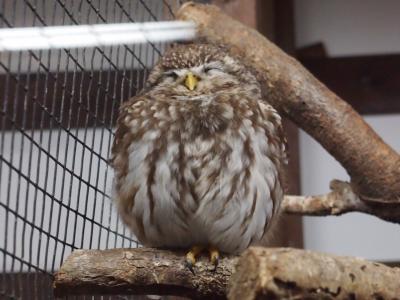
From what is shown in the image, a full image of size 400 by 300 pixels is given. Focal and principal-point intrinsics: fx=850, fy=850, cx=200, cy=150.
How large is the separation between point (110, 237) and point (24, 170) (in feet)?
1.75

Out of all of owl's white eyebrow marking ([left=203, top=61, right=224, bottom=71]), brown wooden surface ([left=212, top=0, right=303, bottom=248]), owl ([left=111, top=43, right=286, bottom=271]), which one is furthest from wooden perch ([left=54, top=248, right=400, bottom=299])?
brown wooden surface ([left=212, top=0, right=303, bottom=248])

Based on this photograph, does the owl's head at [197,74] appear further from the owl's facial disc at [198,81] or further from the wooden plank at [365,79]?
the wooden plank at [365,79]

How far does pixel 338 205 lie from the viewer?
289 cm

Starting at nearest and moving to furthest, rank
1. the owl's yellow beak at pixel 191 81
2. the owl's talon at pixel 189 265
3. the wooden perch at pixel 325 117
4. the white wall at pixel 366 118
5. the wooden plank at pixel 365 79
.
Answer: the owl's talon at pixel 189 265 < the owl's yellow beak at pixel 191 81 < the wooden perch at pixel 325 117 < the white wall at pixel 366 118 < the wooden plank at pixel 365 79

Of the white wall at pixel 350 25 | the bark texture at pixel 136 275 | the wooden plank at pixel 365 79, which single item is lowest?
the bark texture at pixel 136 275

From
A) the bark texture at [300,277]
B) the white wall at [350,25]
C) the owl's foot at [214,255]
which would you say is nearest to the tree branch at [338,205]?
the owl's foot at [214,255]

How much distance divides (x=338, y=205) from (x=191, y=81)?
0.72m

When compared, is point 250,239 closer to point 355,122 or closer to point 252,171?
point 252,171

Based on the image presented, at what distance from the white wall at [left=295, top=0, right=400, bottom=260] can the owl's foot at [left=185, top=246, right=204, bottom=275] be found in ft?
4.38

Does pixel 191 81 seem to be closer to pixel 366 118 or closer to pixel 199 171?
pixel 199 171

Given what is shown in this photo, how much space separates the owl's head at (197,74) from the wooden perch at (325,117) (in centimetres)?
16

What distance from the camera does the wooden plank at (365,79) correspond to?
369 centimetres

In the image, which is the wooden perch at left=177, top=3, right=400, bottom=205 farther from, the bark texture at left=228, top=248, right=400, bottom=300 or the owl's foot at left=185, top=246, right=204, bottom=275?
the bark texture at left=228, top=248, right=400, bottom=300

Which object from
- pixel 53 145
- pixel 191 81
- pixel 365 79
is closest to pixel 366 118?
pixel 365 79
